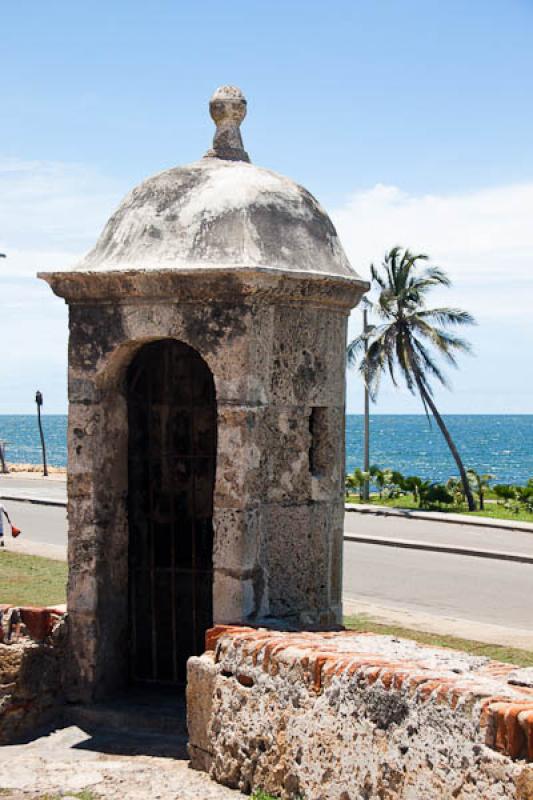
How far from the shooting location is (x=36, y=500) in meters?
28.5

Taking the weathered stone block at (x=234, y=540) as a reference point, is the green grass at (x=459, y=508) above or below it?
below

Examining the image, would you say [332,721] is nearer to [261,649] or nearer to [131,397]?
[261,649]

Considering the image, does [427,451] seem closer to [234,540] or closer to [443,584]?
[443,584]

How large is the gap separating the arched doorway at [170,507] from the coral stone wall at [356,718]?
1864 mm

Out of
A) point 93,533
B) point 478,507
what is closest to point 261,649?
point 93,533

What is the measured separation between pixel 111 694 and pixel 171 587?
94cm

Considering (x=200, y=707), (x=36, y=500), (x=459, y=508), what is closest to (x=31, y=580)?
(x=200, y=707)

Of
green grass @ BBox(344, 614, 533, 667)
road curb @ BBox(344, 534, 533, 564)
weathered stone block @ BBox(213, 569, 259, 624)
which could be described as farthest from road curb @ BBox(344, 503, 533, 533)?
weathered stone block @ BBox(213, 569, 259, 624)

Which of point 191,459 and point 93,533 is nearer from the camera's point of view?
point 93,533

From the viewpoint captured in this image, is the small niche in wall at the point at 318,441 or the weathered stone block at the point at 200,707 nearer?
the weathered stone block at the point at 200,707

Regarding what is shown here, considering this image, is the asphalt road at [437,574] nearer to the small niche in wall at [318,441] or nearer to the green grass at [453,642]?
the green grass at [453,642]

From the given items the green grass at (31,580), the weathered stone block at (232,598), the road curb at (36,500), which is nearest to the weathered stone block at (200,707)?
the weathered stone block at (232,598)

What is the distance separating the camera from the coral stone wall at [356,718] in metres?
4.75

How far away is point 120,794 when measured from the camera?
618 centimetres
